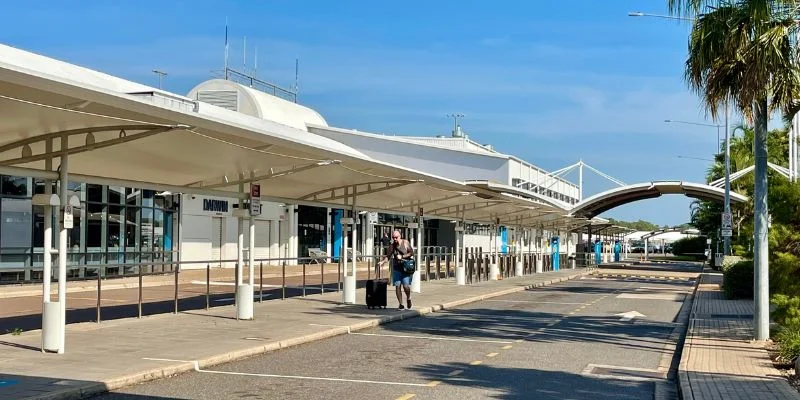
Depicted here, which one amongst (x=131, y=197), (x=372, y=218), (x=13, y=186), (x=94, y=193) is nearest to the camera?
(x=13, y=186)

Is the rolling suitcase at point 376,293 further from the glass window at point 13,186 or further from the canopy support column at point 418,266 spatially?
the glass window at point 13,186

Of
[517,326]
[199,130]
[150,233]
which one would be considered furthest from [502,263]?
[199,130]

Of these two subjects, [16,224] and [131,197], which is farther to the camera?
[131,197]

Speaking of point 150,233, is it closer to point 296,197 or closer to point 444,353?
point 296,197

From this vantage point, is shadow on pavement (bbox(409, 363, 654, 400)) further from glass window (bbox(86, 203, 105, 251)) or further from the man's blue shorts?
glass window (bbox(86, 203, 105, 251))

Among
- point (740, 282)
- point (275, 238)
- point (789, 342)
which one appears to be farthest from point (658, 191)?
point (789, 342)

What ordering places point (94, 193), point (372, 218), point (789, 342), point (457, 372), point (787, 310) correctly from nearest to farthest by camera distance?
1. point (457, 372)
2. point (789, 342)
3. point (787, 310)
4. point (94, 193)
5. point (372, 218)

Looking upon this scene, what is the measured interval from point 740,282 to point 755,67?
14.6m

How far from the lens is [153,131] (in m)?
12.0

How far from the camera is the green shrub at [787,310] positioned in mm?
13773

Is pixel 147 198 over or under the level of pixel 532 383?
over

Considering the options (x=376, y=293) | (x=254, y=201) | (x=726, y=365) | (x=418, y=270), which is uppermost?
(x=254, y=201)

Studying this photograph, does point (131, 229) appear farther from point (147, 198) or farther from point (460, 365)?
point (460, 365)

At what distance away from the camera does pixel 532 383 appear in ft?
35.7
